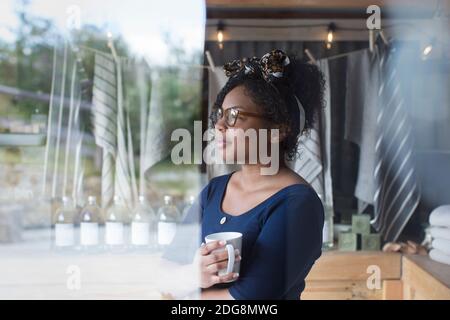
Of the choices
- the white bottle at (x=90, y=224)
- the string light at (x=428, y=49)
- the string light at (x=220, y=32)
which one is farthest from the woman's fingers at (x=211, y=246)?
the string light at (x=428, y=49)

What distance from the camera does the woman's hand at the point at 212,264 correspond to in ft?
2.32

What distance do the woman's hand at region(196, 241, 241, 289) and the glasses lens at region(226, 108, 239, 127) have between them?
182 mm

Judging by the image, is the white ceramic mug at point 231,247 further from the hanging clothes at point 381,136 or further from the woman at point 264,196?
the hanging clothes at point 381,136

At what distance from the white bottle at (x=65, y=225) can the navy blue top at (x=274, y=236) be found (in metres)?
0.25

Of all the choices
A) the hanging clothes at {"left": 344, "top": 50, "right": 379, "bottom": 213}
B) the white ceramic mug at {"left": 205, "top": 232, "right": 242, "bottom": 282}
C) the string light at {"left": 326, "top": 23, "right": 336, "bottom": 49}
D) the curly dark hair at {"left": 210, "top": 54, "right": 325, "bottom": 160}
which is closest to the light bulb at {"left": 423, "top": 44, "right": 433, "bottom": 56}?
the hanging clothes at {"left": 344, "top": 50, "right": 379, "bottom": 213}

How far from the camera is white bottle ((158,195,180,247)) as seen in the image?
0.81 m

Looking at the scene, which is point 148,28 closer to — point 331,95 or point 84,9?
point 84,9

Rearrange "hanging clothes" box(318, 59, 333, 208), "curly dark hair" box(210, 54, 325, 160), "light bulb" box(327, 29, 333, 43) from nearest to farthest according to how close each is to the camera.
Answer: "curly dark hair" box(210, 54, 325, 160) < "hanging clothes" box(318, 59, 333, 208) < "light bulb" box(327, 29, 333, 43)

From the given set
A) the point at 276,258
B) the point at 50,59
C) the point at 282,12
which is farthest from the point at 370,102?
the point at 50,59

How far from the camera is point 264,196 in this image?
722 mm

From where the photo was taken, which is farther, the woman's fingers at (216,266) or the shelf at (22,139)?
the shelf at (22,139)

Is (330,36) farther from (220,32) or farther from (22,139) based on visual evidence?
(22,139)

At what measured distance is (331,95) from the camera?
825 mm

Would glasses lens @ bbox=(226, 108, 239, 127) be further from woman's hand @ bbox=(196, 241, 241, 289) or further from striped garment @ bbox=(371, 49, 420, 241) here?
striped garment @ bbox=(371, 49, 420, 241)
